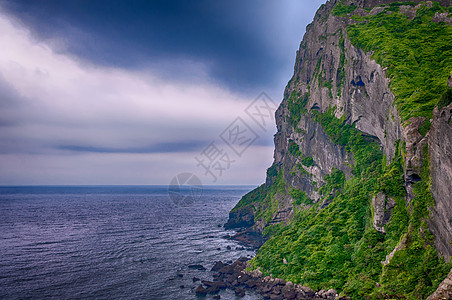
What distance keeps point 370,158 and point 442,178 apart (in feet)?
70.7

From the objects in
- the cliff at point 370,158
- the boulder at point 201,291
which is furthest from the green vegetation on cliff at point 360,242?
the boulder at point 201,291

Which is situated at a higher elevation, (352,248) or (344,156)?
(344,156)

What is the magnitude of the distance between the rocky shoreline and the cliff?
1.18m

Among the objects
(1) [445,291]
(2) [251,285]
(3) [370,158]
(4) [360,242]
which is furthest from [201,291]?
(3) [370,158]

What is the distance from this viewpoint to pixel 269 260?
39.0m

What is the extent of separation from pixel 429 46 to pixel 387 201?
23.3 metres

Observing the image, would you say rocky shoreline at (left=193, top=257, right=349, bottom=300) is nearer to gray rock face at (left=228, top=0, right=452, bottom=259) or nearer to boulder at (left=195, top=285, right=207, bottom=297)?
boulder at (left=195, top=285, right=207, bottom=297)

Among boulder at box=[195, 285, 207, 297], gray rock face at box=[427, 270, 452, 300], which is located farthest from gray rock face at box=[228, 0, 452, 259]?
boulder at box=[195, 285, 207, 297]

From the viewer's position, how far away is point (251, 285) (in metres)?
35.9

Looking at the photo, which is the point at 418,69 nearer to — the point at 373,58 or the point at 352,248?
the point at 373,58

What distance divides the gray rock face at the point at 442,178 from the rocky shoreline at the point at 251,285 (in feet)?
38.3

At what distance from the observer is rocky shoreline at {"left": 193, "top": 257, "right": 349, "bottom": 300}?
1144 inches

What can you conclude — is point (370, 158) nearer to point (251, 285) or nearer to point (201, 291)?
point (251, 285)

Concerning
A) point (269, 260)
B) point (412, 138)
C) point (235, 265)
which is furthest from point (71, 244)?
point (412, 138)
